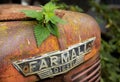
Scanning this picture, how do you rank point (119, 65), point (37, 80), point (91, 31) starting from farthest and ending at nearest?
1. point (119, 65)
2. point (91, 31)
3. point (37, 80)

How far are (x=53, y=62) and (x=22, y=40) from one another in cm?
18

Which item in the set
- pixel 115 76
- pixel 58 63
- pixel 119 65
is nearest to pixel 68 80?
pixel 58 63

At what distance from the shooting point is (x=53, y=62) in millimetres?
1649

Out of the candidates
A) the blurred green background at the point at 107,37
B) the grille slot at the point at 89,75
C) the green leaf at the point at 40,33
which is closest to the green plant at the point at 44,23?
the green leaf at the point at 40,33

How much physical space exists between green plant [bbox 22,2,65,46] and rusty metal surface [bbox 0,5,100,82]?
0.08 feet

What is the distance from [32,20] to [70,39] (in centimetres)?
21

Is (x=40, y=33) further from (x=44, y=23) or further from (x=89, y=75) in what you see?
(x=89, y=75)

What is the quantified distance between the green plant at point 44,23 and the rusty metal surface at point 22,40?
0.02 meters

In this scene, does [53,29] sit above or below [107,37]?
above

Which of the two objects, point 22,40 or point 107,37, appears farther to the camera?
point 107,37

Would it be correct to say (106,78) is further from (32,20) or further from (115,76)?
(32,20)

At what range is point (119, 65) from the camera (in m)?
3.43

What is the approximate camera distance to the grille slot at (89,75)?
5.93ft

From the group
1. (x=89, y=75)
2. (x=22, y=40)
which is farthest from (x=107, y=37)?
(x=22, y=40)
